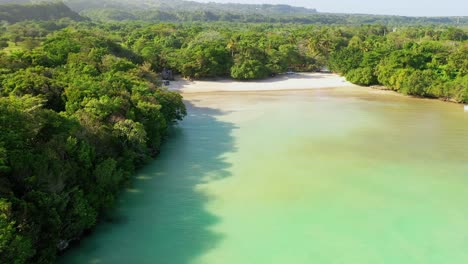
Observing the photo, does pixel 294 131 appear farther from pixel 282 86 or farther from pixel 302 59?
pixel 302 59

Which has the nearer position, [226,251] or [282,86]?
[226,251]

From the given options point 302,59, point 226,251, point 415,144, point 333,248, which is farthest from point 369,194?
point 302,59

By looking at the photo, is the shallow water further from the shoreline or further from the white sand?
the white sand

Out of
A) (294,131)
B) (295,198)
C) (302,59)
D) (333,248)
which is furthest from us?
(302,59)

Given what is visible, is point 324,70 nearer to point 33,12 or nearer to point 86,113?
point 86,113

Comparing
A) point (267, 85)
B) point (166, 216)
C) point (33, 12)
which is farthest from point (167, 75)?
point (33, 12)

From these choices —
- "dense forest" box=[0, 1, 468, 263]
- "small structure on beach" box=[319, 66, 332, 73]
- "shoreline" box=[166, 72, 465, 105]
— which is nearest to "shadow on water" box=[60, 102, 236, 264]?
"dense forest" box=[0, 1, 468, 263]
